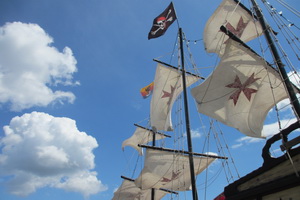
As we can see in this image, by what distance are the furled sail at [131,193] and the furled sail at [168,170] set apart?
907cm

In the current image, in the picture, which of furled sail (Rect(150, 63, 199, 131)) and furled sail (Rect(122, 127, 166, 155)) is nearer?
furled sail (Rect(150, 63, 199, 131))

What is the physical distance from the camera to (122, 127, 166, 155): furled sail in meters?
31.4

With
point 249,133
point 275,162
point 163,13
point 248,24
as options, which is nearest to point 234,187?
point 275,162

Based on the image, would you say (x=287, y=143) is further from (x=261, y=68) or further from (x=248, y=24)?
(x=248, y=24)

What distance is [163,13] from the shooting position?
18062 millimetres

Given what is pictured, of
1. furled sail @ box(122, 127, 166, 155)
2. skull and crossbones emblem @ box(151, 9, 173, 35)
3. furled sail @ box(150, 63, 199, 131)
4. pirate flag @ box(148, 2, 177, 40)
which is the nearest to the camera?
pirate flag @ box(148, 2, 177, 40)

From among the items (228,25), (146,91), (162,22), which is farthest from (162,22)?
(146,91)

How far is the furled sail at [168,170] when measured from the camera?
17250 mm

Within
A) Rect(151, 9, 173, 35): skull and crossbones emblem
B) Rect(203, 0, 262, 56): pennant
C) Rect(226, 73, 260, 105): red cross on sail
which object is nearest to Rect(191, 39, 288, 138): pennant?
Rect(226, 73, 260, 105): red cross on sail

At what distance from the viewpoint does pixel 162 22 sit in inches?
691

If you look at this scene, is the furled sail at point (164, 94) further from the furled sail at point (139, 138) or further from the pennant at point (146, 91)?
the furled sail at point (139, 138)

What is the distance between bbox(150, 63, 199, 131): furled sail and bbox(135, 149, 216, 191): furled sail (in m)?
3.35

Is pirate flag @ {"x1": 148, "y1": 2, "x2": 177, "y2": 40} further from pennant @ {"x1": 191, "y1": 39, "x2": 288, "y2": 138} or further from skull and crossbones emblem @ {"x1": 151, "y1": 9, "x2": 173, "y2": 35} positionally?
pennant @ {"x1": 191, "y1": 39, "x2": 288, "y2": 138}

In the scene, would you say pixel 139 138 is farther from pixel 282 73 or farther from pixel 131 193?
pixel 282 73
